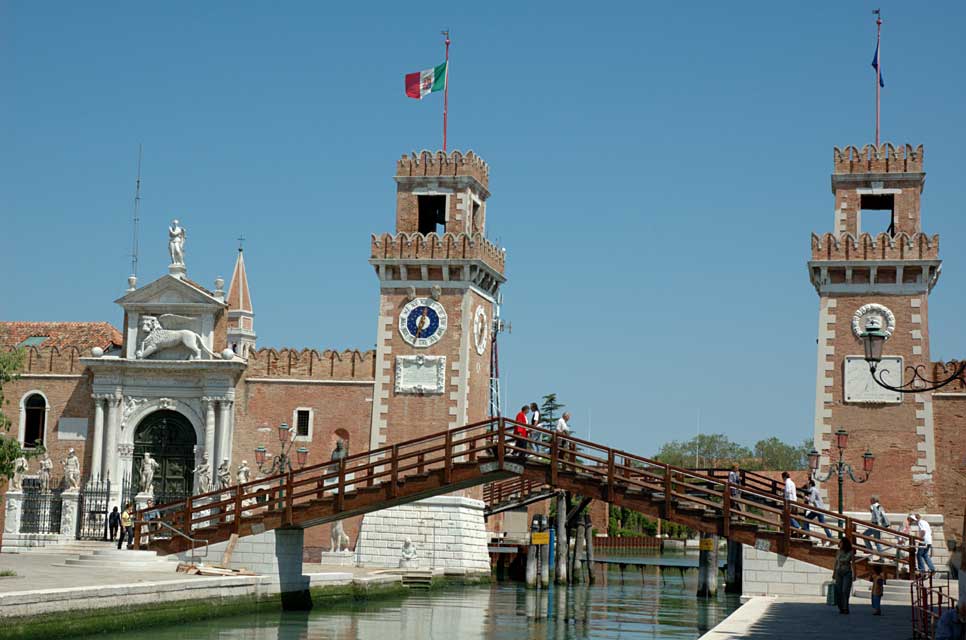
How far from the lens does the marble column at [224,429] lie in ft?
131

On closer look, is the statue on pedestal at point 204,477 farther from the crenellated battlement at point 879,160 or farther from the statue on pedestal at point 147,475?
the crenellated battlement at point 879,160

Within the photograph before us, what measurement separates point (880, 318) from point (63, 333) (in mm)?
23882

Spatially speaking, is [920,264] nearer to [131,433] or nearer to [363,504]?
[363,504]

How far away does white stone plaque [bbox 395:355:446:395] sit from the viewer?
39.3 m

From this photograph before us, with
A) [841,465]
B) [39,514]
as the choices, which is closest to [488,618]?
[841,465]

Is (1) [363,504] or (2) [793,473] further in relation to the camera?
(2) [793,473]

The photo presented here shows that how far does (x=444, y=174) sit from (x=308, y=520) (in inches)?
576

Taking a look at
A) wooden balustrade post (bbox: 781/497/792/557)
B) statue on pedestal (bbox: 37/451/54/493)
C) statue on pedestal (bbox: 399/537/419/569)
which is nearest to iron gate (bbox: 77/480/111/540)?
statue on pedestal (bbox: 37/451/54/493)

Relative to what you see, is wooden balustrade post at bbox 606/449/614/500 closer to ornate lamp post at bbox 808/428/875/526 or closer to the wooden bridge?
the wooden bridge

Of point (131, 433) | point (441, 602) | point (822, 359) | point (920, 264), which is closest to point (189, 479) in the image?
point (131, 433)

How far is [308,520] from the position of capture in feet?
93.0

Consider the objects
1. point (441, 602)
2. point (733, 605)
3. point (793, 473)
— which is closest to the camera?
point (441, 602)

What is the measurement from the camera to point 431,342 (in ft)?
130

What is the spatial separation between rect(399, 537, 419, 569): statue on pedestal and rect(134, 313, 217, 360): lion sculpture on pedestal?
778 centimetres
